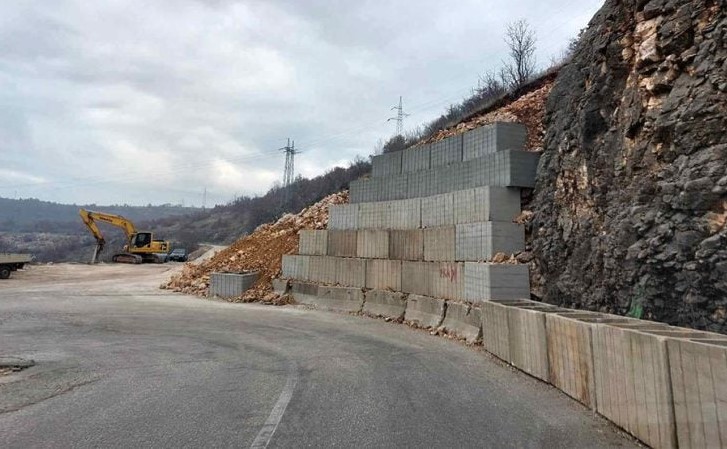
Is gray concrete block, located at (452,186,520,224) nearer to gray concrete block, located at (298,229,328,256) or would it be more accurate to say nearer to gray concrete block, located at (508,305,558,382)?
gray concrete block, located at (508,305,558,382)

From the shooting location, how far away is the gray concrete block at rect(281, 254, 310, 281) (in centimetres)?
2161

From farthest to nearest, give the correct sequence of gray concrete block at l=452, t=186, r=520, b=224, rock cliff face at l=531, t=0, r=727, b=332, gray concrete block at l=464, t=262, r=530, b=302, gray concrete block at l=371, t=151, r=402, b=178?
1. gray concrete block at l=371, t=151, r=402, b=178
2. gray concrete block at l=452, t=186, r=520, b=224
3. gray concrete block at l=464, t=262, r=530, b=302
4. rock cliff face at l=531, t=0, r=727, b=332

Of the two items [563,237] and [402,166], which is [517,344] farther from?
[402,166]

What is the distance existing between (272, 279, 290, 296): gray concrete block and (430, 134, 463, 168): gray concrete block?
781cm

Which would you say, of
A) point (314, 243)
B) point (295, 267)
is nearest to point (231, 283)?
point (295, 267)

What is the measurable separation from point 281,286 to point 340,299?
401 centimetres

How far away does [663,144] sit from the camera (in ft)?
30.3

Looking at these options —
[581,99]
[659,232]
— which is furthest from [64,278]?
[659,232]

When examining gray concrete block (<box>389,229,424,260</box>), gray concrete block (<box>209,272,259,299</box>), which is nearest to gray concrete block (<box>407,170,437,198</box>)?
gray concrete block (<box>389,229,424,260</box>)

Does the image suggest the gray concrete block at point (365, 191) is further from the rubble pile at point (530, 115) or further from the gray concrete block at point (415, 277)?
the rubble pile at point (530, 115)

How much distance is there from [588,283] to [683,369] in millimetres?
6464

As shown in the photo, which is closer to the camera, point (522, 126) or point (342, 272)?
point (522, 126)

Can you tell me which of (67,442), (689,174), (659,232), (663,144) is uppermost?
(663,144)

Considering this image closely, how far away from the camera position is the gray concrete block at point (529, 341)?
799 centimetres
